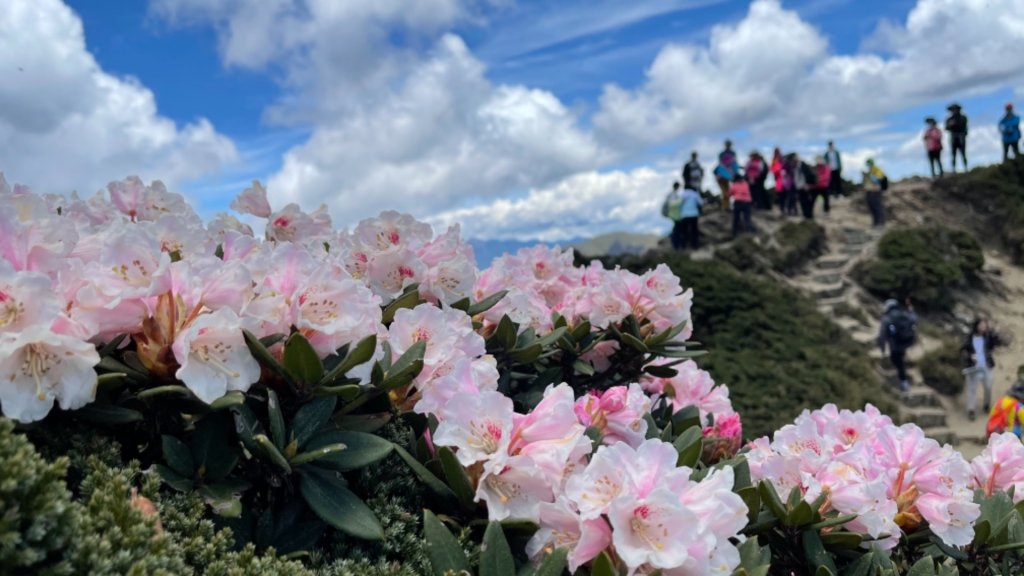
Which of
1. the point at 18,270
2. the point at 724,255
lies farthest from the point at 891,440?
the point at 724,255

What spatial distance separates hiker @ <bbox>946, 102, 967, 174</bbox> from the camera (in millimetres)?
20920

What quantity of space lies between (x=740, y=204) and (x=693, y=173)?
153 cm

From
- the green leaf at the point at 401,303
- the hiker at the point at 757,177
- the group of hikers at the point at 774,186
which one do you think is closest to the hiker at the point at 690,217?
the group of hikers at the point at 774,186

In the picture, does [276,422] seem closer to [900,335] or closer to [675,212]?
[900,335]

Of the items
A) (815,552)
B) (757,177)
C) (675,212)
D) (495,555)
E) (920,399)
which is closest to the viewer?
(495,555)

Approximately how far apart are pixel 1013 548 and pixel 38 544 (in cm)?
203

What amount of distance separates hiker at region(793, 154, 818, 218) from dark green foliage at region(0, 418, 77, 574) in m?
21.1

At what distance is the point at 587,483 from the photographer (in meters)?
1.44

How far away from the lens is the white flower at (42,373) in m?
1.24

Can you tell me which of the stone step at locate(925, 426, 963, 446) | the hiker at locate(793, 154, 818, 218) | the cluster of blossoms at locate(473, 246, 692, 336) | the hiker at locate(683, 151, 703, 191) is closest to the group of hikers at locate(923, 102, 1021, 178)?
the hiker at locate(793, 154, 818, 218)

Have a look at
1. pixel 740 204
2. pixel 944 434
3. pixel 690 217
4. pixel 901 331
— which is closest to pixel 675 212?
pixel 690 217

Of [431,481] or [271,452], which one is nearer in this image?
[271,452]

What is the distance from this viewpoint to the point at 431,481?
1.56 m

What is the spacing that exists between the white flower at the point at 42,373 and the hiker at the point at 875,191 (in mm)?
21315
